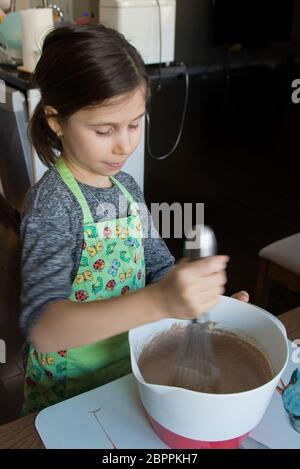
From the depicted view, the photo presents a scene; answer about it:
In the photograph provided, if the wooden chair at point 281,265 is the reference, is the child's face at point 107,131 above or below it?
above

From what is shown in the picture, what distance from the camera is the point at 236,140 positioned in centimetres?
378

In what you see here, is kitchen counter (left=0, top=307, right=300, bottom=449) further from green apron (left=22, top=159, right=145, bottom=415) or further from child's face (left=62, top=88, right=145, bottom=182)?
child's face (left=62, top=88, right=145, bottom=182)

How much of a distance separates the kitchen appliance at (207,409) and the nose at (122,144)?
242mm

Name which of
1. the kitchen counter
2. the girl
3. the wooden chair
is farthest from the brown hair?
the wooden chair

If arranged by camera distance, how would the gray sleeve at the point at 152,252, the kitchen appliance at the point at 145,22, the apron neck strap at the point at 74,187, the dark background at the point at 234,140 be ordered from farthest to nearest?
the dark background at the point at 234,140 < the kitchen appliance at the point at 145,22 < the gray sleeve at the point at 152,252 < the apron neck strap at the point at 74,187

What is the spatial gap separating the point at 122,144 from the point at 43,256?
0.19m

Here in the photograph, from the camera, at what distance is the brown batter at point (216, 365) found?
0.64 m

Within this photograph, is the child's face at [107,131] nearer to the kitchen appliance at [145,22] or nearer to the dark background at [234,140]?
the dark background at [234,140]

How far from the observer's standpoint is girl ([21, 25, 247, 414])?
1.90 feet

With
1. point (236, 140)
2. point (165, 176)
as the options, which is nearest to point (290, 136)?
point (236, 140)

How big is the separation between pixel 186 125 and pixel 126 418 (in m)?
3.57

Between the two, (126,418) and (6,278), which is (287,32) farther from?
(126,418)

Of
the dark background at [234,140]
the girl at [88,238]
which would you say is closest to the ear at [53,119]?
the girl at [88,238]

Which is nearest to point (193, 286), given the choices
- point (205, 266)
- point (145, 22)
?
point (205, 266)
